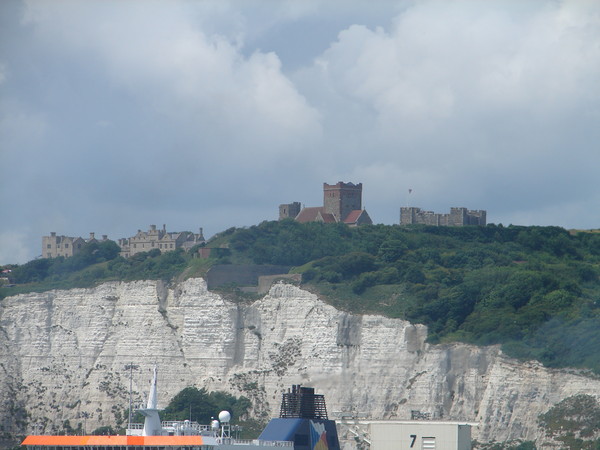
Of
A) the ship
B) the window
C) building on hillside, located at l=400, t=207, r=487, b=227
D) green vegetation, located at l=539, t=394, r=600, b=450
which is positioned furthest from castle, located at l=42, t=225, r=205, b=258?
the ship

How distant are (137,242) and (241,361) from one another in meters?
43.4

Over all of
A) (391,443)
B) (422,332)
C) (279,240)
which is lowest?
(391,443)

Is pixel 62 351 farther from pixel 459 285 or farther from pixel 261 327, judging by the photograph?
pixel 459 285

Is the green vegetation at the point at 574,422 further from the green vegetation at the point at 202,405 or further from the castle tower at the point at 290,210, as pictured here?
the castle tower at the point at 290,210

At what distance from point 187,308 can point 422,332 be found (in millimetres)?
19828

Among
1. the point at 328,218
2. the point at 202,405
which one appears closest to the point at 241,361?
the point at 202,405

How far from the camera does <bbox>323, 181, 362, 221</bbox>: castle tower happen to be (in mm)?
145875

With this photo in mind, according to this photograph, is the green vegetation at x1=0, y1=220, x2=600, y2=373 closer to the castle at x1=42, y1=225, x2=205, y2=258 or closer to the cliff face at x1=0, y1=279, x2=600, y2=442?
the cliff face at x1=0, y1=279, x2=600, y2=442

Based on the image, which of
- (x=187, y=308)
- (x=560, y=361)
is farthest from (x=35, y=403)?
(x=560, y=361)

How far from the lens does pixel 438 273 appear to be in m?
119

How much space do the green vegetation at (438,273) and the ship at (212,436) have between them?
29.5 m

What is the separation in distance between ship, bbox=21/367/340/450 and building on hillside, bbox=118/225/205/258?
252 feet

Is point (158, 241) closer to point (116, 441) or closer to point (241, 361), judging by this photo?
point (241, 361)

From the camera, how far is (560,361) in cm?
10006
